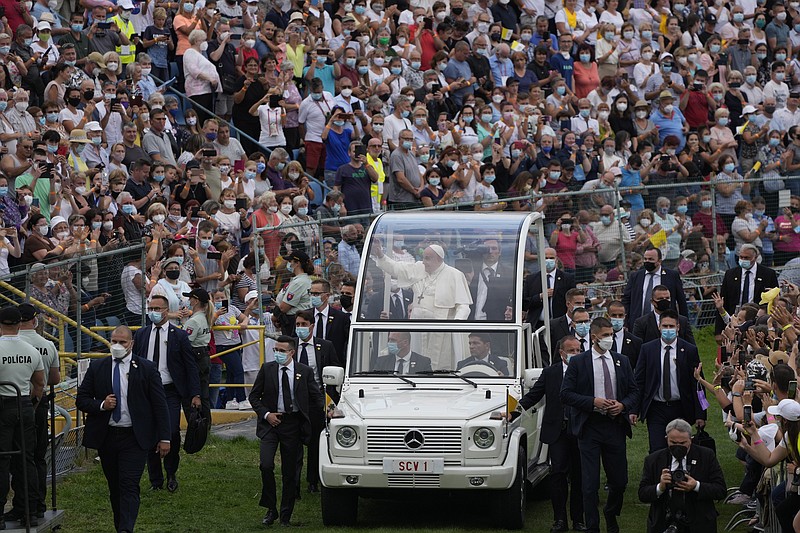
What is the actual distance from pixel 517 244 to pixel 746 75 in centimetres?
1840

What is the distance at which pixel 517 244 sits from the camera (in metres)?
16.4

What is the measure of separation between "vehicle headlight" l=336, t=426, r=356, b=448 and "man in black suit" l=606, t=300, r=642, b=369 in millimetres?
3844

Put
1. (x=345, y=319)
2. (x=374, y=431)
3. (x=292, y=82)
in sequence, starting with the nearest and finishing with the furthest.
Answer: (x=374, y=431)
(x=345, y=319)
(x=292, y=82)

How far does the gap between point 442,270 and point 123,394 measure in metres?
3.72

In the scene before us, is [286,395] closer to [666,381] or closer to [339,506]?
[339,506]

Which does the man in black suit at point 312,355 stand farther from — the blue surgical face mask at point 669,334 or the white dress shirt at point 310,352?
the blue surgical face mask at point 669,334

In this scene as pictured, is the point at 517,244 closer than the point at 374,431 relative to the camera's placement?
No

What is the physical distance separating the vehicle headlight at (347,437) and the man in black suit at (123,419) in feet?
5.34

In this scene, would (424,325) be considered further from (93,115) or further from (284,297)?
(93,115)

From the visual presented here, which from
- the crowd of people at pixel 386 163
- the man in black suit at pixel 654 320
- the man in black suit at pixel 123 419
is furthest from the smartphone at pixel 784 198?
the man in black suit at pixel 123 419

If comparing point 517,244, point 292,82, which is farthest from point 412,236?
point 292,82

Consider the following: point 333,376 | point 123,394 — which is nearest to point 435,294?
point 333,376

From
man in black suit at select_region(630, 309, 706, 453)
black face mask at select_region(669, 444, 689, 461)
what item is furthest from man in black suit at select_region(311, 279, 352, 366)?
black face mask at select_region(669, 444, 689, 461)

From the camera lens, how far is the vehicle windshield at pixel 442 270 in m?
16.0
